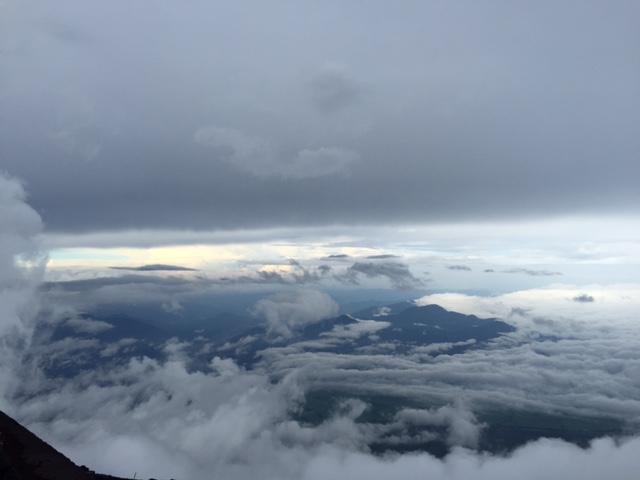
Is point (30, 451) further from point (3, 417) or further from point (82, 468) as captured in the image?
point (3, 417)

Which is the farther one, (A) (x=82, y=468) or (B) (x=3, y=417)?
(B) (x=3, y=417)

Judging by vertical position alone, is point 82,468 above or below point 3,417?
below

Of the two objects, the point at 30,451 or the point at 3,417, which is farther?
the point at 3,417

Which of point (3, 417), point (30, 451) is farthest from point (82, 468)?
point (3, 417)
